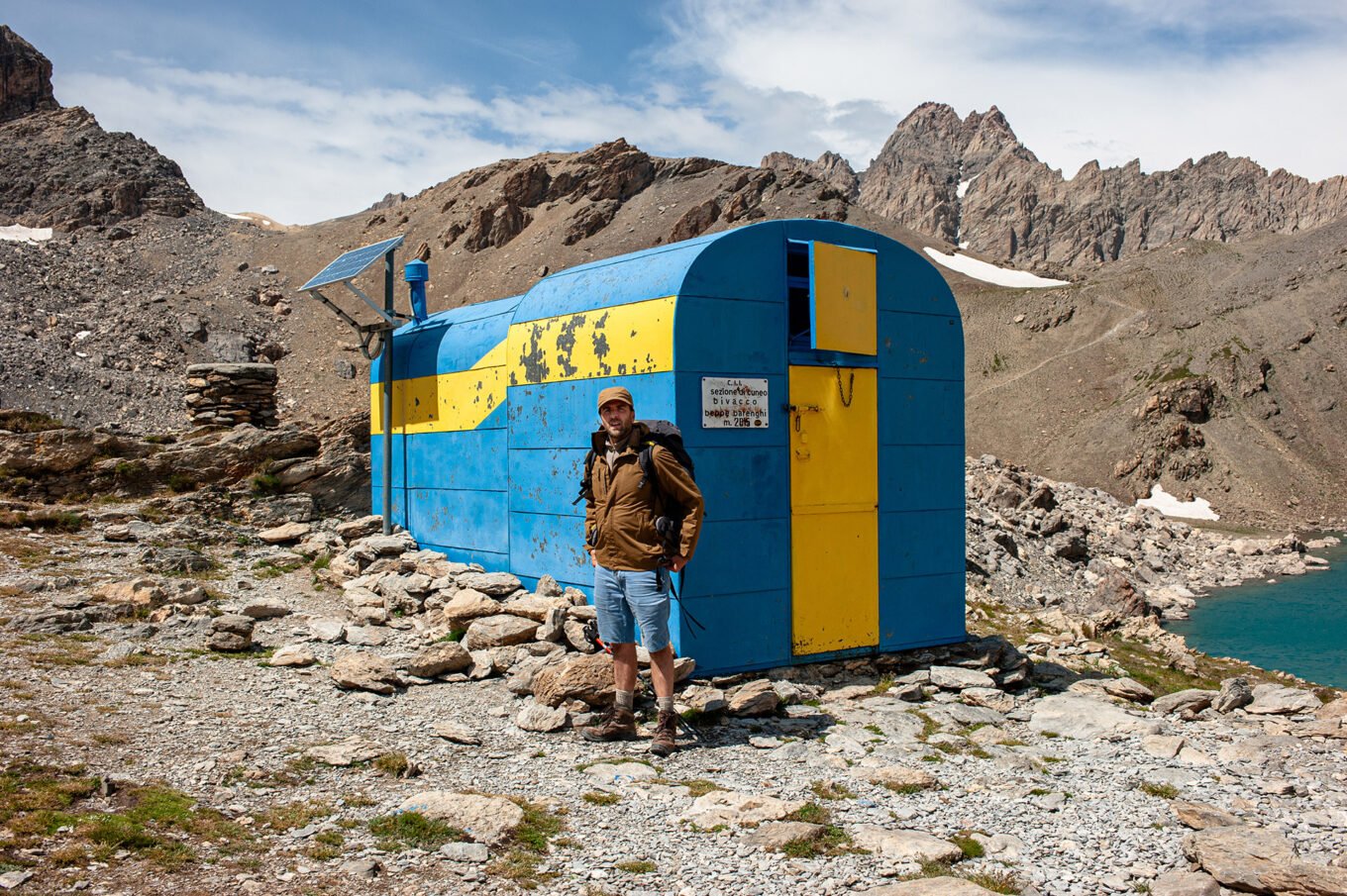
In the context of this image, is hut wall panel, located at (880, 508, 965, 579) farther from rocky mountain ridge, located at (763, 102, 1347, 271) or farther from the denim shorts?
rocky mountain ridge, located at (763, 102, 1347, 271)

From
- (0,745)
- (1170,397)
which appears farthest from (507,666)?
(1170,397)

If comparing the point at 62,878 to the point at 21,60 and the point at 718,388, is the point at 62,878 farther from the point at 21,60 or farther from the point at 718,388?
the point at 21,60

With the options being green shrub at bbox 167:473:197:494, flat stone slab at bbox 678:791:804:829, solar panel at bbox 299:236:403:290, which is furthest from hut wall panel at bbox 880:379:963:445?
green shrub at bbox 167:473:197:494

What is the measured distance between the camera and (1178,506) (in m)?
45.6

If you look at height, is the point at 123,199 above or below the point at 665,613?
above

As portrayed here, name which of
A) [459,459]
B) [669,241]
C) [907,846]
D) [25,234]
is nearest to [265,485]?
[459,459]

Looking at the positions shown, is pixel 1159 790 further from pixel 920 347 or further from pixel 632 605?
pixel 920 347

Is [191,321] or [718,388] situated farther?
[191,321]

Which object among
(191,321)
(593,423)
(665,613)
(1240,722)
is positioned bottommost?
(1240,722)

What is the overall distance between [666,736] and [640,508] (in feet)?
5.26

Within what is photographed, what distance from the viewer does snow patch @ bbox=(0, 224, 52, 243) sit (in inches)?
2266

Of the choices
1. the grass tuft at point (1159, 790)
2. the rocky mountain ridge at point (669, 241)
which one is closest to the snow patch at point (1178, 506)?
the rocky mountain ridge at point (669, 241)

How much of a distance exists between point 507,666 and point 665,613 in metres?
2.30

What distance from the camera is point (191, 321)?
4662cm
